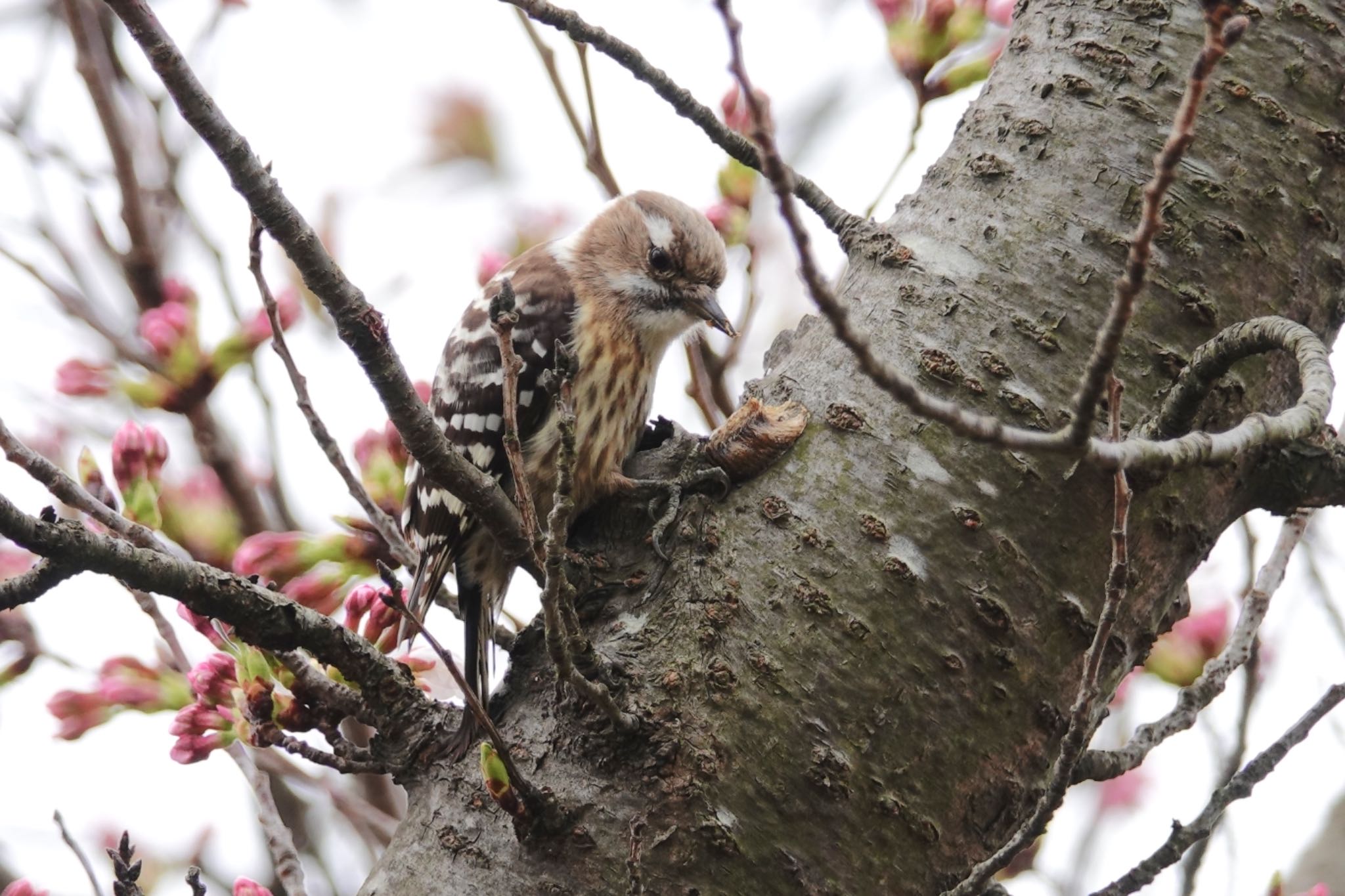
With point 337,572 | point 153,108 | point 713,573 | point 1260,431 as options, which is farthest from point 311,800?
point 1260,431

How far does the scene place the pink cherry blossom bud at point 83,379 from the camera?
273 cm

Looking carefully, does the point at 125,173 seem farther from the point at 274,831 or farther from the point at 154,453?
the point at 274,831

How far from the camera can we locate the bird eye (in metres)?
3.38

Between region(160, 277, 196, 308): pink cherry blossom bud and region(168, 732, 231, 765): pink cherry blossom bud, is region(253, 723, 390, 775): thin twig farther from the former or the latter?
region(160, 277, 196, 308): pink cherry blossom bud

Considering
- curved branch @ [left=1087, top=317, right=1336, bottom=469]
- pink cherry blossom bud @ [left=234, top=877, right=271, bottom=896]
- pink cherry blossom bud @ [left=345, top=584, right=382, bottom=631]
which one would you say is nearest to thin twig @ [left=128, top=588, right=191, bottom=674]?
pink cherry blossom bud @ [left=345, top=584, right=382, bottom=631]

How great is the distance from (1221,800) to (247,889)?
4.98 feet

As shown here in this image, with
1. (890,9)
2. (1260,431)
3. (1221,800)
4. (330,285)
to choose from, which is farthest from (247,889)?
(890,9)

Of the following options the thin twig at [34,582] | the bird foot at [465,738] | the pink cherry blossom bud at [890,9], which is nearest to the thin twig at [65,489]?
the thin twig at [34,582]

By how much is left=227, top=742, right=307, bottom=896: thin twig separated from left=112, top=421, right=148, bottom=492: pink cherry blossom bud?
56cm

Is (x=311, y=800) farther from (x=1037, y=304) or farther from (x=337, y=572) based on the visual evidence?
(x=1037, y=304)

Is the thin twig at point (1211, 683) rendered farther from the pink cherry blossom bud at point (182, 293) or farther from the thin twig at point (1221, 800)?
the pink cherry blossom bud at point (182, 293)

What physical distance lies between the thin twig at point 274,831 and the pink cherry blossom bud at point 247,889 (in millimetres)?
33

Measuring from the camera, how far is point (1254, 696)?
8.98 feet

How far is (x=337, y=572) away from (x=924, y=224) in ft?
4.34
